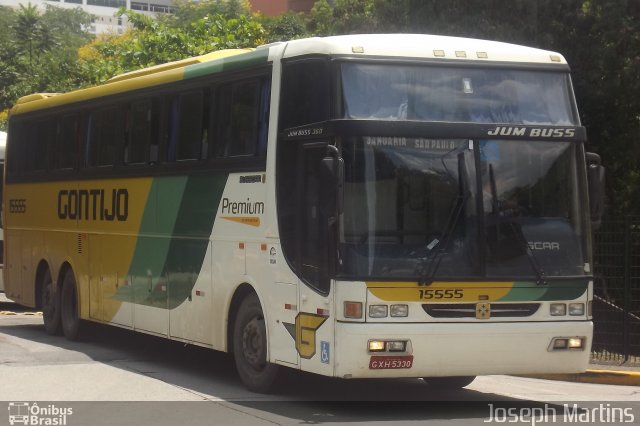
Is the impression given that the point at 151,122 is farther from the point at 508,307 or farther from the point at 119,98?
the point at 508,307

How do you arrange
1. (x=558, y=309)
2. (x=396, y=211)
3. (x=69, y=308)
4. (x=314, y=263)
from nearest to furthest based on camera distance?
1. (x=396, y=211)
2. (x=314, y=263)
3. (x=558, y=309)
4. (x=69, y=308)

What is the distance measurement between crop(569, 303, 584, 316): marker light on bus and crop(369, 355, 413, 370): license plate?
5.64 ft

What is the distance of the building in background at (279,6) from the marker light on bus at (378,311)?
197 feet

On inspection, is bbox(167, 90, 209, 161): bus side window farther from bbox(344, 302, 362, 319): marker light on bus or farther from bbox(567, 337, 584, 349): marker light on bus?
bbox(567, 337, 584, 349): marker light on bus

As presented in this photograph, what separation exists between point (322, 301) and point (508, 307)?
1728 millimetres

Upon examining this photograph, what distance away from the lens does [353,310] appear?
33.9 feet

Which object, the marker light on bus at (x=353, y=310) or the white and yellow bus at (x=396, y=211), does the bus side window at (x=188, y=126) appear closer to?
the white and yellow bus at (x=396, y=211)

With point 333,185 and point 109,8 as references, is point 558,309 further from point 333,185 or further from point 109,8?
point 109,8

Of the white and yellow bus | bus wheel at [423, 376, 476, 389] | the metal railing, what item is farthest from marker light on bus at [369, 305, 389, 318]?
the metal railing

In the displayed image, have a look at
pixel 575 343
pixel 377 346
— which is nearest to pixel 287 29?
pixel 575 343

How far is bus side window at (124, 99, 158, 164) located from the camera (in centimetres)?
1459

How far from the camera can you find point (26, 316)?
21.9 metres

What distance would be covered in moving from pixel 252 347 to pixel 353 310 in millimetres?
2046

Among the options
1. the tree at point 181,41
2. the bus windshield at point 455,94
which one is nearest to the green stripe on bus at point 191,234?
the bus windshield at point 455,94
